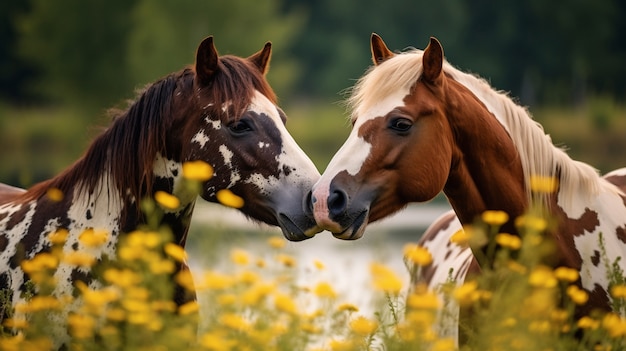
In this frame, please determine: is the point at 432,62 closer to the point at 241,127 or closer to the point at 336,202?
the point at 336,202

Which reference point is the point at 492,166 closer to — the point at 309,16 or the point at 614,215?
the point at 614,215

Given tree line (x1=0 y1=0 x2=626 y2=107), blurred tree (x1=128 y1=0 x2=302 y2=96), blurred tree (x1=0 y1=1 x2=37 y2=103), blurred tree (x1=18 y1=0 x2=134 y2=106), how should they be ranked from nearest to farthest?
blurred tree (x1=128 y1=0 x2=302 y2=96), tree line (x1=0 y1=0 x2=626 y2=107), blurred tree (x1=18 y1=0 x2=134 y2=106), blurred tree (x1=0 y1=1 x2=37 y2=103)

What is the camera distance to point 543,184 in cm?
453

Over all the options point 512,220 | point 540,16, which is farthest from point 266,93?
point 540,16

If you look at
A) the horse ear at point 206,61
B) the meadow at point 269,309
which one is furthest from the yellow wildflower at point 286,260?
the horse ear at point 206,61

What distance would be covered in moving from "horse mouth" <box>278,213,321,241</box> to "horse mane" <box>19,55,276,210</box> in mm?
604

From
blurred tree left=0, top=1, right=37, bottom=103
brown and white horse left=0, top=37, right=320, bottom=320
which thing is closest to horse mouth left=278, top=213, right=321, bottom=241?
brown and white horse left=0, top=37, right=320, bottom=320

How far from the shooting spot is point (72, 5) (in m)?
38.9

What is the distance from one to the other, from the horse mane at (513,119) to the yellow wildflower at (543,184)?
0.08 ft

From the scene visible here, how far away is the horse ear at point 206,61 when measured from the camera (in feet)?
17.1

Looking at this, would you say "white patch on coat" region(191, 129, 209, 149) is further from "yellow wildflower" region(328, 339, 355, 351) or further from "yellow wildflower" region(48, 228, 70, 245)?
"yellow wildflower" region(328, 339, 355, 351)

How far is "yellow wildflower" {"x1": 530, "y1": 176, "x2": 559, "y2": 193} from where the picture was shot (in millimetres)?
4500

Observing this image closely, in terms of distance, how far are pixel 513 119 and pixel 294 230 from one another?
4.13ft

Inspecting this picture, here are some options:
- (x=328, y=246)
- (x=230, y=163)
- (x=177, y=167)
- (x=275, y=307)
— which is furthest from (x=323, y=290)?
(x=328, y=246)
